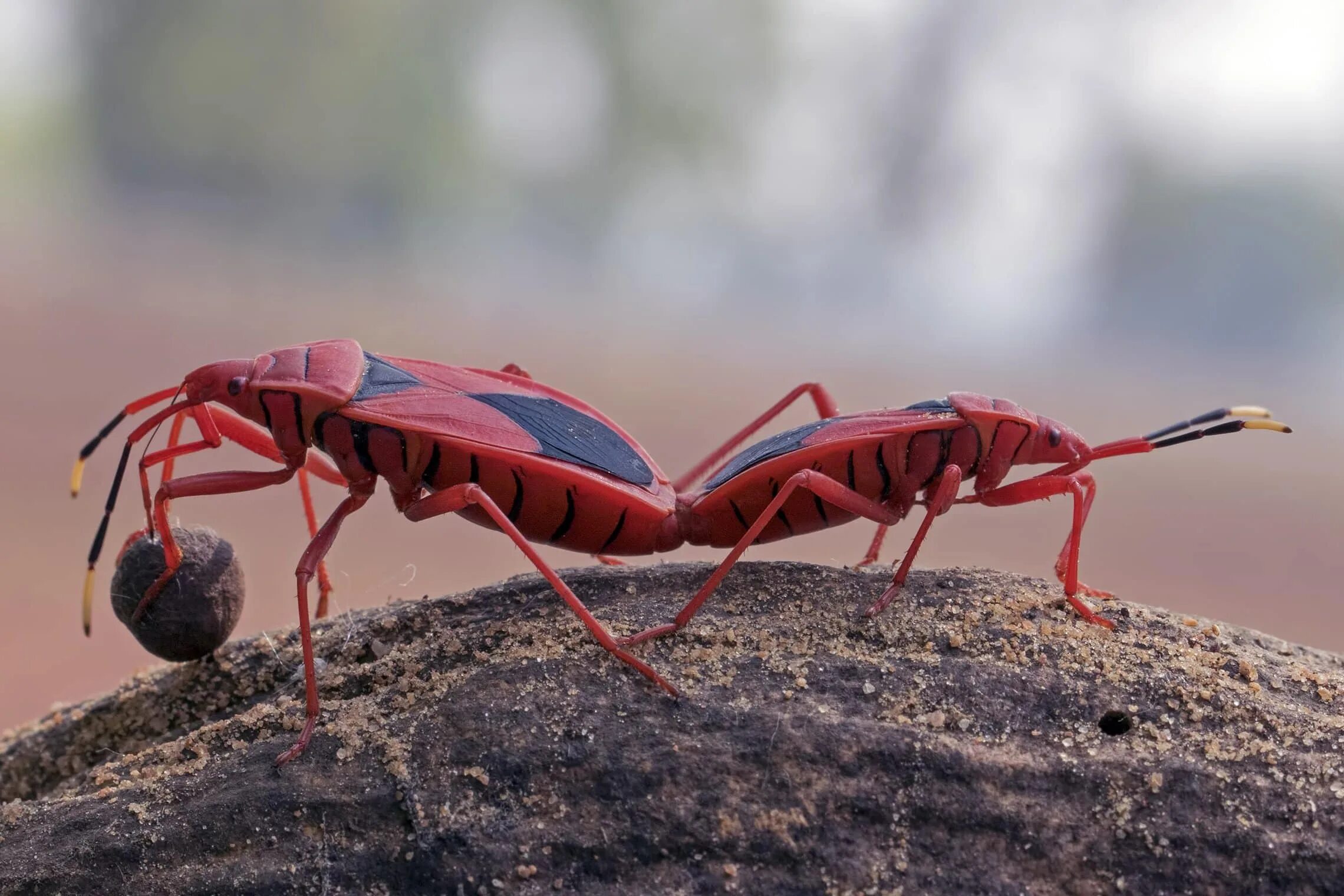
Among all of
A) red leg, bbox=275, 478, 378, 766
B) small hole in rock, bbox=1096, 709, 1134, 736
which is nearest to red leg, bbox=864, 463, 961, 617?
small hole in rock, bbox=1096, 709, 1134, 736

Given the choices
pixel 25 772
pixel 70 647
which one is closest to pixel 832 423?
pixel 25 772

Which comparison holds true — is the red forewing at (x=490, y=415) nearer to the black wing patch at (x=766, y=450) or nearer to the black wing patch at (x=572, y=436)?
the black wing patch at (x=572, y=436)

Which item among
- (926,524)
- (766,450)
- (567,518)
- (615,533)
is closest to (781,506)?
(766,450)

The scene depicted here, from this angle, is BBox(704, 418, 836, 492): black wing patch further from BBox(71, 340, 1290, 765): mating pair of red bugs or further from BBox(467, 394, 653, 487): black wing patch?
BBox(467, 394, 653, 487): black wing patch

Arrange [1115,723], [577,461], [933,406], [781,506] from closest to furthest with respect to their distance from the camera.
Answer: [1115,723] → [781,506] → [577,461] → [933,406]

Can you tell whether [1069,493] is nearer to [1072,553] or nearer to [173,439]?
[1072,553]

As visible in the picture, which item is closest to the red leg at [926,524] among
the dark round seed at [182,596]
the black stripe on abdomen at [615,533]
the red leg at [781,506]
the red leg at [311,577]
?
the red leg at [781,506]

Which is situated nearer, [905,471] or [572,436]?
[905,471]
